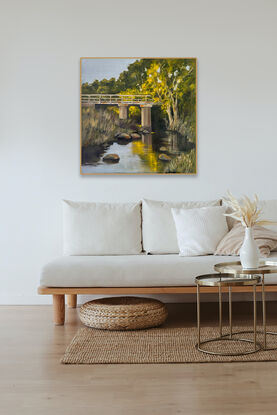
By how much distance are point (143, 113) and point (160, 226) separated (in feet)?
3.57

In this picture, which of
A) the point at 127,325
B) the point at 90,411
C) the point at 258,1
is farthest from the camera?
the point at 258,1

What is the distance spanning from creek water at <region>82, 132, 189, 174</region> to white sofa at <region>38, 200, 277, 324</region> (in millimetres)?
390

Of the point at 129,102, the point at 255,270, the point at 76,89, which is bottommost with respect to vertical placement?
the point at 255,270

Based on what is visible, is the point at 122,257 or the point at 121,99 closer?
the point at 122,257

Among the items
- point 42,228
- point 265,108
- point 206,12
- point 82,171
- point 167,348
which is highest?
point 206,12

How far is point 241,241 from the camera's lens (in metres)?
4.12

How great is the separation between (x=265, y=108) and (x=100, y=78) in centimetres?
154

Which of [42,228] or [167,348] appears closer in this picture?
[167,348]

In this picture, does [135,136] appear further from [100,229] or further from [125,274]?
[125,274]

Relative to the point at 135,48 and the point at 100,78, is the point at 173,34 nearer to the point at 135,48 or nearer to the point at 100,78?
the point at 135,48

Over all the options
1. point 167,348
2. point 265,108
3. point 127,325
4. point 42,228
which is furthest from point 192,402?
point 265,108

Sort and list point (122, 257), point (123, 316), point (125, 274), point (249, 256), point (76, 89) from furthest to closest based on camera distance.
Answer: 1. point (76, 89)
2. point (122, 257)
3. point (125, 274)
4. point (123, 316)
5. point (249, 256)

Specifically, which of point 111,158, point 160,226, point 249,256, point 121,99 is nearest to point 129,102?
point 121,99

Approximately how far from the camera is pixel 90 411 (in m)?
2.21
